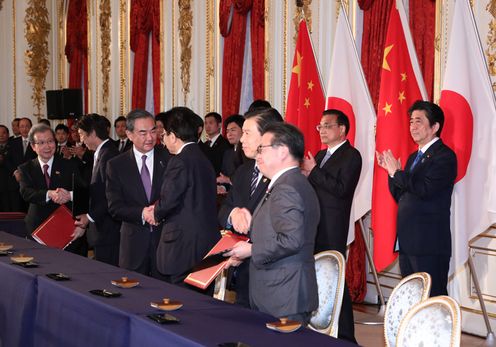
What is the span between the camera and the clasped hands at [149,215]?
440cm

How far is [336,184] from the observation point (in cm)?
511

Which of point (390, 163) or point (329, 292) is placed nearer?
point (329, 292)

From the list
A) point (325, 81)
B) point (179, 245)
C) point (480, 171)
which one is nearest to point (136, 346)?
point (179, 245)

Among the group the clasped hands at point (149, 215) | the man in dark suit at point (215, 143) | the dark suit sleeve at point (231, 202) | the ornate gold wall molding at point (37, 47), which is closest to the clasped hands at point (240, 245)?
the dark suit sleeve at point (231, 202)

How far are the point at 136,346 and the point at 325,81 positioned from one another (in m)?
4.83

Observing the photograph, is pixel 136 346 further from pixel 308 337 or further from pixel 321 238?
pixel 321 238

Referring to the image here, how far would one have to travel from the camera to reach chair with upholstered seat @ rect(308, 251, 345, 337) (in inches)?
131

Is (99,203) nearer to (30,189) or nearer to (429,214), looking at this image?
(30,189)

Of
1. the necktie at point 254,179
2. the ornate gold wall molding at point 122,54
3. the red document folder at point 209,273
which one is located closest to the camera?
the red document folder at point 209,273

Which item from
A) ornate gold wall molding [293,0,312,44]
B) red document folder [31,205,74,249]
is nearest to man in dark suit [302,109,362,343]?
red document folder [31,205,74,249]

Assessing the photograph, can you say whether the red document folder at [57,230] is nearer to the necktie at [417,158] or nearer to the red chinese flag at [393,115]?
the red chinese flag at [393,115]

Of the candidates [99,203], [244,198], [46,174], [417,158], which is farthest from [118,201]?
[417,158]

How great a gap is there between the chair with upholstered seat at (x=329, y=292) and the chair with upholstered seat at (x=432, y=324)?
0.72 meters

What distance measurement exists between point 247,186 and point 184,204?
1.78ft
